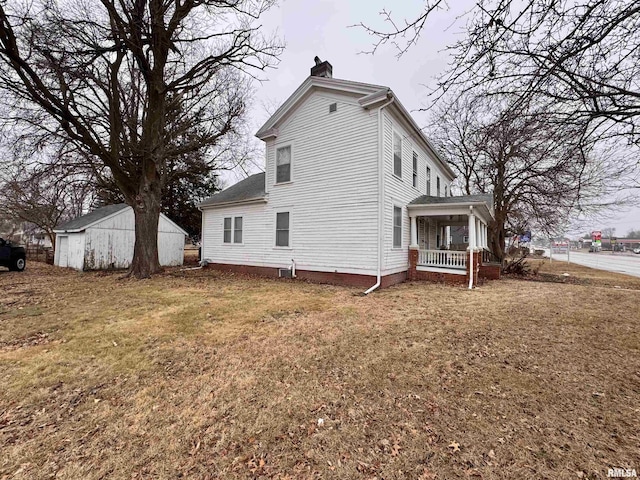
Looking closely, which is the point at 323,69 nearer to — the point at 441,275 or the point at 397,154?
the point at 397,154

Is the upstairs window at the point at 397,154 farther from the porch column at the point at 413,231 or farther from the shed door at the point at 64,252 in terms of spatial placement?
the shed door at the point at 64,252

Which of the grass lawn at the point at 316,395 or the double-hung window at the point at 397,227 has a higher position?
the double-hung window at the point at 397,227

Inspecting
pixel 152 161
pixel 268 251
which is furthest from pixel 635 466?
pixel 152 161

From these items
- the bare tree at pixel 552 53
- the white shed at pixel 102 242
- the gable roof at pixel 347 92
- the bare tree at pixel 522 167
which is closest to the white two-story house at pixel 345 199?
the gable roof at pixel 347 92

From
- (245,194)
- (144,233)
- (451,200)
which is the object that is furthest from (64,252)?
(451,200)

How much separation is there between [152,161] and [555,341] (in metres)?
13.1

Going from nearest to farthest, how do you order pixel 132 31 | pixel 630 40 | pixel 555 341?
pixel 630 40 < pixel 555 341 < pixel 132 31

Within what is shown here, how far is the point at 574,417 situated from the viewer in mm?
2617

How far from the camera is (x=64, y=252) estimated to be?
54.4 ft

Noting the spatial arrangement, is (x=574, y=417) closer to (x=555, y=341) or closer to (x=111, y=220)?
(x=555, y=341)

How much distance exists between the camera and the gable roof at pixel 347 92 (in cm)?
895

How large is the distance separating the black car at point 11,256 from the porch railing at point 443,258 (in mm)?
19092

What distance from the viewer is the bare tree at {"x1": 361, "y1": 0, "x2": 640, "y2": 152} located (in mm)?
3305

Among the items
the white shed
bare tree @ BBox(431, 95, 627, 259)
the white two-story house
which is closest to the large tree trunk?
bare tree @ BBox(431, 95, 627, 259)
